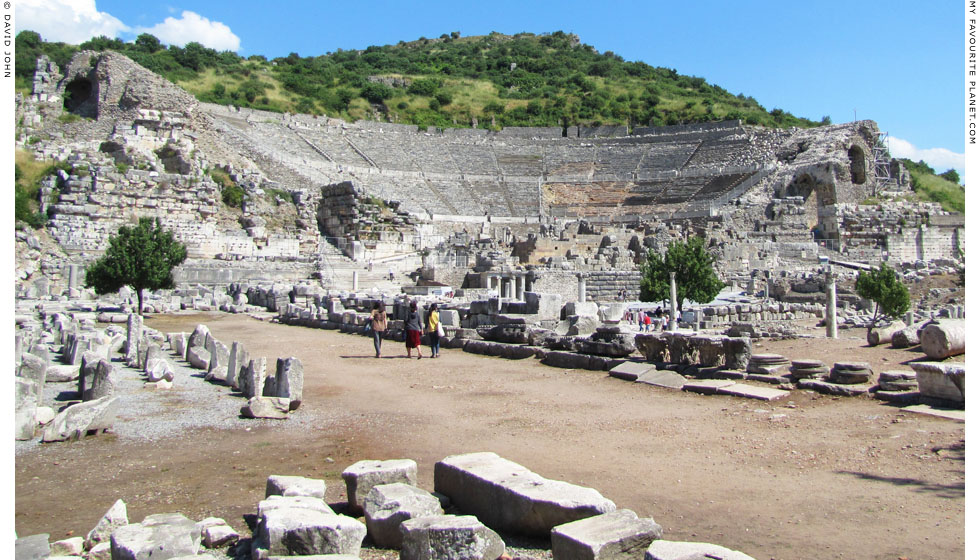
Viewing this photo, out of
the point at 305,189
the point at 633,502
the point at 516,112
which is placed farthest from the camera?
the point at 516,112

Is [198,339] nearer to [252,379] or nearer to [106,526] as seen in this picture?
[252,379]

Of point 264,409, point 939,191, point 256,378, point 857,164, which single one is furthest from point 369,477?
point 939,191

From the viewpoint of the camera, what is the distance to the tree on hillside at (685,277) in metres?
21.0

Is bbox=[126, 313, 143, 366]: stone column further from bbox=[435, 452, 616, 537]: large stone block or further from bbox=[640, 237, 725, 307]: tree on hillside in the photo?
bbox=[640, 237, 725, 307]: tree on hillside

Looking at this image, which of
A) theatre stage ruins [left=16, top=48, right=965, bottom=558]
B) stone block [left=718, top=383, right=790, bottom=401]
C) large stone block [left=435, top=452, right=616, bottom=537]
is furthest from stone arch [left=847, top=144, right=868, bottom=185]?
large stone block [left=435, top=452, right=616, bottom=537]

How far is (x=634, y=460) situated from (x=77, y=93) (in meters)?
46.4

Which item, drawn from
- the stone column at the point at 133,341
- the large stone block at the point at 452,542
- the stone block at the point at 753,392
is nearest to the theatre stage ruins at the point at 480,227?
the stone block at the point at 753,392

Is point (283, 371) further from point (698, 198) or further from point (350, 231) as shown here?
point (698, 198)

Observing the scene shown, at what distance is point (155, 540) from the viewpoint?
3803 millimetres

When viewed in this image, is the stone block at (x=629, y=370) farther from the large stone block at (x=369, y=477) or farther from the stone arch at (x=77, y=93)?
the stone arch at (x=77, y=93)

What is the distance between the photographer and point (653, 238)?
112 feet

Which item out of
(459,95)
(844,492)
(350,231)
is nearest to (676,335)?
(844,492)

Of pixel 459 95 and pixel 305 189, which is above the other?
pixel 459 95

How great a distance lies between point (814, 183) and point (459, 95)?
139ft
